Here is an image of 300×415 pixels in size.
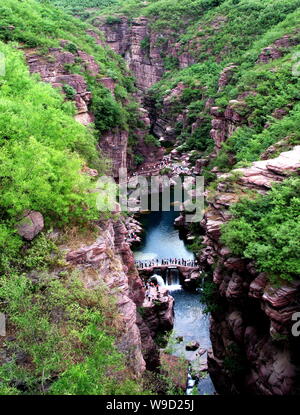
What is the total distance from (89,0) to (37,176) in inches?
4063

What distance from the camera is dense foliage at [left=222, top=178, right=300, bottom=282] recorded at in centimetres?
1473

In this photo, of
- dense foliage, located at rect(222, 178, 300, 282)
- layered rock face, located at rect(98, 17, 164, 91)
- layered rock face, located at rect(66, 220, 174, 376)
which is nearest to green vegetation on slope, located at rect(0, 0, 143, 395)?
layered rock face, located at rect(66, 220, 174, 376)

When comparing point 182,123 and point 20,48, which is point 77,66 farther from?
point 182,123

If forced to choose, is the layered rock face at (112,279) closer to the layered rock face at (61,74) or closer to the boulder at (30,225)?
the boulder at (30,225)

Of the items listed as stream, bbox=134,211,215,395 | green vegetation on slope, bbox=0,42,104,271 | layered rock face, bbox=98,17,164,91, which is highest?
layered rock face, bbox=98,17,164,91

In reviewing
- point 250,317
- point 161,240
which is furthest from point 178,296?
point 250,317

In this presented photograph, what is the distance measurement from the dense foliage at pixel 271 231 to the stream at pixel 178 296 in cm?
677

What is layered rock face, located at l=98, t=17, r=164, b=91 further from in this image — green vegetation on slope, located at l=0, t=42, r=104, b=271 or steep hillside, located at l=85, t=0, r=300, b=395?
green vegetation on slope, located at l=0, t=42, r=104, b=271

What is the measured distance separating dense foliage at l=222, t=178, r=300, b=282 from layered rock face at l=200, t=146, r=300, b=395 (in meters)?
0.68

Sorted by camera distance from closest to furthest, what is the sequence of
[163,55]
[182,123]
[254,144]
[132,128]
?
[254,144] → [132,128] → [182,123] → [163,55]

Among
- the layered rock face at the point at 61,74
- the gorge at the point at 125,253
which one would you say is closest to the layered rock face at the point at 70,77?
the layered rock face at the point at 61,74

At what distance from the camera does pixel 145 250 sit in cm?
4022

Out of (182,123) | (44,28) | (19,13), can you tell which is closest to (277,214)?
(44,28)

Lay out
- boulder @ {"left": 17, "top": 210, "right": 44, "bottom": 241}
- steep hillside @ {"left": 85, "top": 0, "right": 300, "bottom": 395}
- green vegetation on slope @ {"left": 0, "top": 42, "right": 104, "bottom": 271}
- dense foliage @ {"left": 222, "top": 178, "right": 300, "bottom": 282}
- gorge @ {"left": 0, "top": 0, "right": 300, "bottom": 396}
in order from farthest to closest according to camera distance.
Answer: steep hillside @ {"left": 85, "top": 0, "right": 300, "bottom": 395} < dense foliage @ {"left": 222, "top": 178, "right": 300, "bottom": 282} < boulder @ {"left": 17, "top": 210, "right": 44, "bottom": 241} < green vegetation on slope @ {"left": 0, "top": 42, "right": 104, "bottom": 271} < gorge @ {"left": 0, "top": 0, "right": 300, "bottom": 396}
